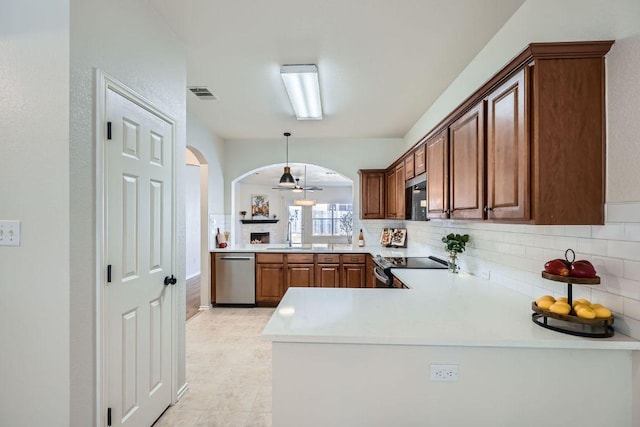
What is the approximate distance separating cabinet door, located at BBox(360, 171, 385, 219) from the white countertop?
112 inches

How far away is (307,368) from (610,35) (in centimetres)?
205

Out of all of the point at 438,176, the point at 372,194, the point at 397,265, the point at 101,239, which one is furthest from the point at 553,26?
the point at 372,194

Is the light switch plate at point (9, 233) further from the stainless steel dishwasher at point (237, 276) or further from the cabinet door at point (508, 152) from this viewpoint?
the stainless steel dishwasher at point (237, 276)

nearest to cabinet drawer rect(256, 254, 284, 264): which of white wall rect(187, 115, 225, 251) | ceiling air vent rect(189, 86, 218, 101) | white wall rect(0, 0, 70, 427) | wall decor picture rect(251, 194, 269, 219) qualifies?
white wall rect(187, 115, 225, 251)

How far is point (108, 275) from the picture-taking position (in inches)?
65.6

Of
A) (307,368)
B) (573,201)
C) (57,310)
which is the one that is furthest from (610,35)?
(57,310)

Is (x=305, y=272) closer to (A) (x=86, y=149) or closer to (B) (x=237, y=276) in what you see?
(B) (x=237, y=276)

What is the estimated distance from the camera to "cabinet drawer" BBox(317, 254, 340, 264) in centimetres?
487

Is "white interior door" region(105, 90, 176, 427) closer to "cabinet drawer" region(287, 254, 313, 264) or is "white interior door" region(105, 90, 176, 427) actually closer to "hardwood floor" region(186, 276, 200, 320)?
"hardwood floor" region(186, 276, 200, 320)

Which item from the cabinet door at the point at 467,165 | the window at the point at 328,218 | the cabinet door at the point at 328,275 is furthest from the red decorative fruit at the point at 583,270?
the window at the point at 328,218

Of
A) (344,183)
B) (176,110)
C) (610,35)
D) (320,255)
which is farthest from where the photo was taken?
(344,183)

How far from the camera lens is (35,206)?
1.44m

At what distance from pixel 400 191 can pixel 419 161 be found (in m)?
0.96

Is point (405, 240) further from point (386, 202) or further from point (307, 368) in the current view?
point (307, 368)
